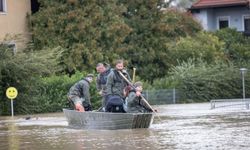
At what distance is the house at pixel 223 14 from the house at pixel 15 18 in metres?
23.9

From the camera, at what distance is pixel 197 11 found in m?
66.5

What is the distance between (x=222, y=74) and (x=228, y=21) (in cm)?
2225

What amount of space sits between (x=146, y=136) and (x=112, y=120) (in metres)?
2.27

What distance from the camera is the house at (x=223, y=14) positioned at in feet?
207

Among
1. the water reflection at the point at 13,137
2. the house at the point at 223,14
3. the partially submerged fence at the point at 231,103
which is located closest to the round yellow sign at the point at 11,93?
the water reflection at the point at 13,137

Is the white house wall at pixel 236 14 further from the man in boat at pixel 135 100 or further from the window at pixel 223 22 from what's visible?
the man in boat at pixel 135 100

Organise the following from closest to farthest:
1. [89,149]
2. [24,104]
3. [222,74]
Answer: [89,149] < [24,104] < [222,74]

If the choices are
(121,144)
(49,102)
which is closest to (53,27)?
(49,102)

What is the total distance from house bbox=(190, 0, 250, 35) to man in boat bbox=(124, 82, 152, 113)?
133 ft

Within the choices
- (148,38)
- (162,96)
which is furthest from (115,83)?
(148,38)

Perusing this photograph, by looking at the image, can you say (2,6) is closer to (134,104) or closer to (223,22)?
(134,104)

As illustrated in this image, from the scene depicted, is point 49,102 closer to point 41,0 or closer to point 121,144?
point 41,0

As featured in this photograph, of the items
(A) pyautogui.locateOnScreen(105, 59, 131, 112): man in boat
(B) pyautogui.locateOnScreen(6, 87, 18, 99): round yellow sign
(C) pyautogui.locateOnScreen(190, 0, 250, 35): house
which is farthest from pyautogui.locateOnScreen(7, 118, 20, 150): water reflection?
(C) pyautogui.locateOnScreen(190, 0, 250, 35): house

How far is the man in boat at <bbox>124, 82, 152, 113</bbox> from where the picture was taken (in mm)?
21141
